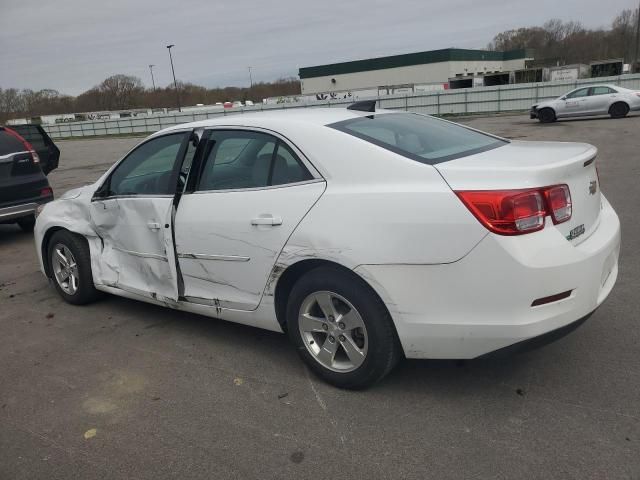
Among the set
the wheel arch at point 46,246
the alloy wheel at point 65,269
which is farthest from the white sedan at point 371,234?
the wheel arch at point 46,246

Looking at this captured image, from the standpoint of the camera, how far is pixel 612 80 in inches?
1131

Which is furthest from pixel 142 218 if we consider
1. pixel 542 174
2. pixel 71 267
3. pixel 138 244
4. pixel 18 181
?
pixel 18 181

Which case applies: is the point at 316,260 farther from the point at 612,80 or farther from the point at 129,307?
the point at 612,80

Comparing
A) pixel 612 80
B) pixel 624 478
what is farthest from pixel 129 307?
pixel 612 80

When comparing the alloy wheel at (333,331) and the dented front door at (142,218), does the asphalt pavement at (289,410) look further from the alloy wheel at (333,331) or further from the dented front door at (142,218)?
the dented front door at (142,218)

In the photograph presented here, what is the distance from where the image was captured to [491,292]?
255 centimetres

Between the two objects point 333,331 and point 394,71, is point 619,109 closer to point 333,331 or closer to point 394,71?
point 333,331

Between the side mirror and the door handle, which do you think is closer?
the door handle

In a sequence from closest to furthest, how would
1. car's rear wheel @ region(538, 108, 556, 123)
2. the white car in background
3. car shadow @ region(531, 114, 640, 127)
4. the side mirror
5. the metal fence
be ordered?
1. the side mirror
2. the white car in background
3. car shadow @ region(531, 114, 640, 127)
4. car's rear wheel @ region(538, 108, 556, 123)
5. the metal fence

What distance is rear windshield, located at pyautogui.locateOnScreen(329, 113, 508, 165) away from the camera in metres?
3.04

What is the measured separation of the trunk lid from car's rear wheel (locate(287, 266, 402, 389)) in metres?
0.76

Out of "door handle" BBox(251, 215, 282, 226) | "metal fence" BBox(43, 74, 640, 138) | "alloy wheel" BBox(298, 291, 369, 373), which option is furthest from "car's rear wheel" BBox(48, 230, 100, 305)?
"metal fence" BBox(43, 74, 640, 138)

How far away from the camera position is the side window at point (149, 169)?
3.94m

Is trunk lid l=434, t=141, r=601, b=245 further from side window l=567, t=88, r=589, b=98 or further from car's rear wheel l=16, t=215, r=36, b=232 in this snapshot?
side window l=567, t=88, r=589, b=98
